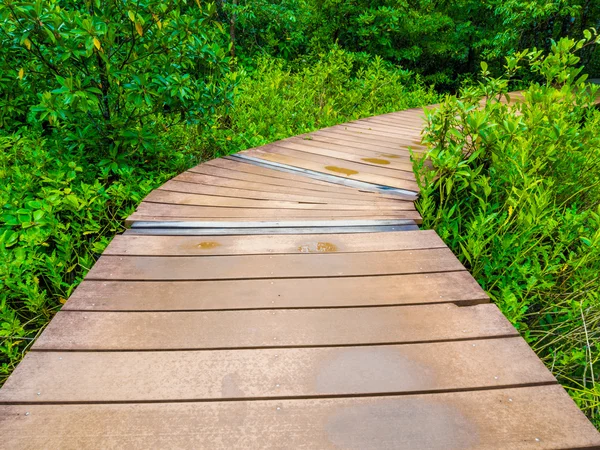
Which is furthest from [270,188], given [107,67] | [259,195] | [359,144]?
[359,144]

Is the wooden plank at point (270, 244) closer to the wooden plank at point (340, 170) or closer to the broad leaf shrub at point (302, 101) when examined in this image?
→ the wooden plank at point (340, 170)

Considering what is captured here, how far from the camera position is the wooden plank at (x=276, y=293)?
1686mm

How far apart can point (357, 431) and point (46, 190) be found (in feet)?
8.05

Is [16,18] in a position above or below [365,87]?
above

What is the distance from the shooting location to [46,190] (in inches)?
106

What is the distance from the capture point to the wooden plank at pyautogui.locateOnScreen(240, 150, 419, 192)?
3.04m

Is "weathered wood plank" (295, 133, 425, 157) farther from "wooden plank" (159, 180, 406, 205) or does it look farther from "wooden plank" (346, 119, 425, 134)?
"wooden plank" (159, 180, 406, 205)

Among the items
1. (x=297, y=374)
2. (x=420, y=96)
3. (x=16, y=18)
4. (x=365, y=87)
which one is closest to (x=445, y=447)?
(x=297, y=374)

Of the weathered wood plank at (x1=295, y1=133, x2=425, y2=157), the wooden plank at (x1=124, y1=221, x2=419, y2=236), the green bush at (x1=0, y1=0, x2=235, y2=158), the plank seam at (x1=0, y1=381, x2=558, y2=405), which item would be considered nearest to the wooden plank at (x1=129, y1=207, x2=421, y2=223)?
the wooden plank at (x1=124, y1=221, x2=419, y2=236)

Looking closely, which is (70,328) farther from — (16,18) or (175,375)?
(16,18)

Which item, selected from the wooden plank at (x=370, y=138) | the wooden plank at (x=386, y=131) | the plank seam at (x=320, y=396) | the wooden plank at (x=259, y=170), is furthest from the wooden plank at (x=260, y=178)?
the plank seam at (x=320, y=396)

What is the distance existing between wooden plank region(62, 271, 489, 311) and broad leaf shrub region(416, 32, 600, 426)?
17.1 inches

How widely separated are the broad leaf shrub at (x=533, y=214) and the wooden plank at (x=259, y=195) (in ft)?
1.36

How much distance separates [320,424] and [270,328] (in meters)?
0.45
